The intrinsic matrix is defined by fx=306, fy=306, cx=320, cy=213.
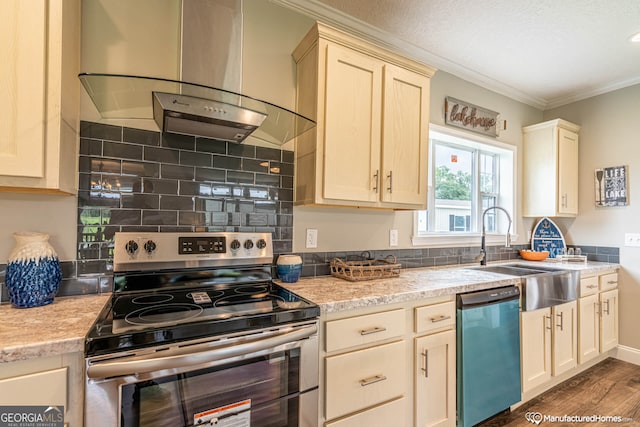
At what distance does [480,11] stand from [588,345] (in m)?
2.84

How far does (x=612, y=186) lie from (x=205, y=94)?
3857 millimetres

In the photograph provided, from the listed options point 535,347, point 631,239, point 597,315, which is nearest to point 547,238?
point 631,239

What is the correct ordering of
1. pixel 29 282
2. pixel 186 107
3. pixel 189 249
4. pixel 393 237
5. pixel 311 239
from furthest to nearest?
pixel 393 237 < pixel 311 239 < pixel 189 249 < pixel 186 107 < pixel 29 282

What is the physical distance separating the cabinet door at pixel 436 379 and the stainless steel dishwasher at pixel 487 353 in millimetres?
59

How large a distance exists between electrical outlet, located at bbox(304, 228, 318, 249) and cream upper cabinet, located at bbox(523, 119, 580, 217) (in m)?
2.63

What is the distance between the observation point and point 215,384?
1.07 m

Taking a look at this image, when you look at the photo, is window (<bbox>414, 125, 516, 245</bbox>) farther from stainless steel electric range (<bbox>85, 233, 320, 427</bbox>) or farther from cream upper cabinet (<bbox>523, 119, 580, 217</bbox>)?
stainless steel electric range (<bbox>85, 233, 320, 427</bbox>)

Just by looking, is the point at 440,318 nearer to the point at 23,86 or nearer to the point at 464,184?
the point at 464,184

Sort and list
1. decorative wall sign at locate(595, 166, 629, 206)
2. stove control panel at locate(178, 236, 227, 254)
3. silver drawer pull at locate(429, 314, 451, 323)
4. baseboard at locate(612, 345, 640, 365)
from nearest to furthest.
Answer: stove control panel at locate(178, 236, 227, 254) → silver drawer pull at locate(429, 314, 451, 323) → baseboard at locate(612, 345, 640, 365) → decorative wall sign at locate(595, 166, 629, 206)

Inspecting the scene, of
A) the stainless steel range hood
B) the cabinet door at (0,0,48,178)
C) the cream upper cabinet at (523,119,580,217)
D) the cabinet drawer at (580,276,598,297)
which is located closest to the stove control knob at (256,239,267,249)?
the stainless steel range hood

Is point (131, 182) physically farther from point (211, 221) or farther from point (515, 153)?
point (515, 153)

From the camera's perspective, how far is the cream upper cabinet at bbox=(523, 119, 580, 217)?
10.3 ft

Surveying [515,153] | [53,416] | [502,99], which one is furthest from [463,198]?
[53,416]

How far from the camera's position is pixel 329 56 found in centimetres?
173
